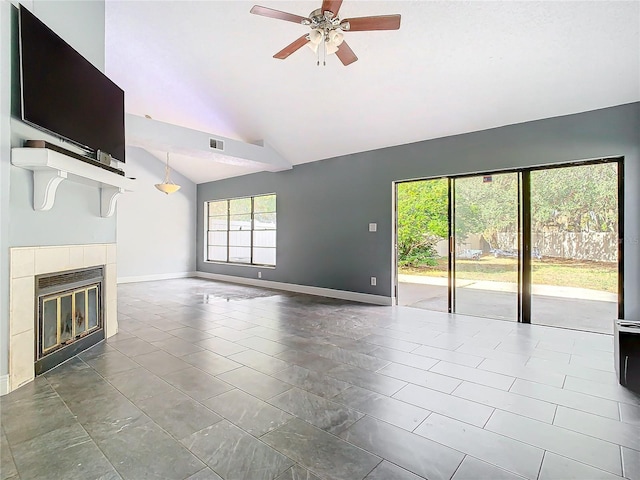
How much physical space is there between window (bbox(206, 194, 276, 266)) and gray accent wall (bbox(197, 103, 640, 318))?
30cm

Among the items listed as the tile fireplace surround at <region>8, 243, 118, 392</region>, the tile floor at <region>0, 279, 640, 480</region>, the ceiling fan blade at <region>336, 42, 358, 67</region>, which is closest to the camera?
the tile floor at <region>0, 279, 640, 480</region>

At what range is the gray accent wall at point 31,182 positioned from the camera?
2506mm

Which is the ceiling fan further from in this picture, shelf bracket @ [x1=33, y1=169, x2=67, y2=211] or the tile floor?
the tile floor

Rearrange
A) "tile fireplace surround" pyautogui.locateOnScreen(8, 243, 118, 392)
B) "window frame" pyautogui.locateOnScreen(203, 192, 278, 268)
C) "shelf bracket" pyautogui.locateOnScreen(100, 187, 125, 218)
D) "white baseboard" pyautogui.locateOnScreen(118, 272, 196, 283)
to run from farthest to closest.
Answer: "white baseboard" pyautogui.locateOnScreen(118, 272, 196, 283)
"window frame" pyautogui.locateOnScreen(203, 192, 278, 268)
"shelf bracket" pyautogui.locateOnScreen(100, 187, 125, 218)
"tile fireplace surround" pyautogui.locateOnScreen(8, 243, 118, 392)

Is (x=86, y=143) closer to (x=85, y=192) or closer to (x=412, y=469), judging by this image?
(x=85, y=192)

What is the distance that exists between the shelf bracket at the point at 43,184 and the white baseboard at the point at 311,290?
15.4 feet

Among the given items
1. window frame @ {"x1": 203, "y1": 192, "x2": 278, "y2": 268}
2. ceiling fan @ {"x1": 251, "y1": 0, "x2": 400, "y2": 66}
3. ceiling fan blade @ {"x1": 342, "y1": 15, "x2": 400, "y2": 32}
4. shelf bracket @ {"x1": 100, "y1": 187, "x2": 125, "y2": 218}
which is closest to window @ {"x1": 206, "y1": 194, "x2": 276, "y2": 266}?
window frame @ {"x1": 203, "y1": 192, "x2": 278, "y2": 268}

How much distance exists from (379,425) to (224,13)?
4268mm

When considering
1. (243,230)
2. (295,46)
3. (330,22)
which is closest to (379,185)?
(295,46)

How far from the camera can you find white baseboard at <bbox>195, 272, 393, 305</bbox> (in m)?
5.96

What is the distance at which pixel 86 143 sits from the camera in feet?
10.6

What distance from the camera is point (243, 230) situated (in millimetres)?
8828

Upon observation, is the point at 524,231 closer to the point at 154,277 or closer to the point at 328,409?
the point at 328,409

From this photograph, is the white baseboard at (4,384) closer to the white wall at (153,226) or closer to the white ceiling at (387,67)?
the white ceiling at (387,67)
